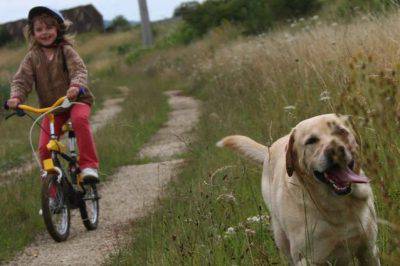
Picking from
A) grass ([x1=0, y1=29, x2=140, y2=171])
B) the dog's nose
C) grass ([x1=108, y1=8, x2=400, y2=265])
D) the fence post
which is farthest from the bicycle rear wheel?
the fence post

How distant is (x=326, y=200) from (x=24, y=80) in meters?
3.74

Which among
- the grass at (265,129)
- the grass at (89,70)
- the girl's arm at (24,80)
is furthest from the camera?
the grass at (89,70)

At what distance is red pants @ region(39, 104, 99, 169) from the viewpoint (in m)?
6.07

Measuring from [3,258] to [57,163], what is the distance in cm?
99

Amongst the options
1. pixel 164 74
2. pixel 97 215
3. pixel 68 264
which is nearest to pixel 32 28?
pixel 97 215

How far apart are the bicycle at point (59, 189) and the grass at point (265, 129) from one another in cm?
56

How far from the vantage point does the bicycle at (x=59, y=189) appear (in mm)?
5734

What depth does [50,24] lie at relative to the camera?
6324 mm

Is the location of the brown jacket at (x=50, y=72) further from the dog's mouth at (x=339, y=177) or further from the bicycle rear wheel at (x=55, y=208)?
the dog's mouth at (x=339, y=177)

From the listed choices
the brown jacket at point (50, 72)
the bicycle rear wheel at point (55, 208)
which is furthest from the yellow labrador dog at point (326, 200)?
the brown jacket at point (50, 72)

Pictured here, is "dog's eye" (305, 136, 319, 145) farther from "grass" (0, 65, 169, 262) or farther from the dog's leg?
"grass" (0, 65, 169, 262)

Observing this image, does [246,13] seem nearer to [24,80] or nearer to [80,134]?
[24,80]

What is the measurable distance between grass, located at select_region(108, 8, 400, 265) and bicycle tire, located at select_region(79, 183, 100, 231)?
0.43 meters

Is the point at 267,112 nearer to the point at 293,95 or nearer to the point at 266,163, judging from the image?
the point at 293,95
